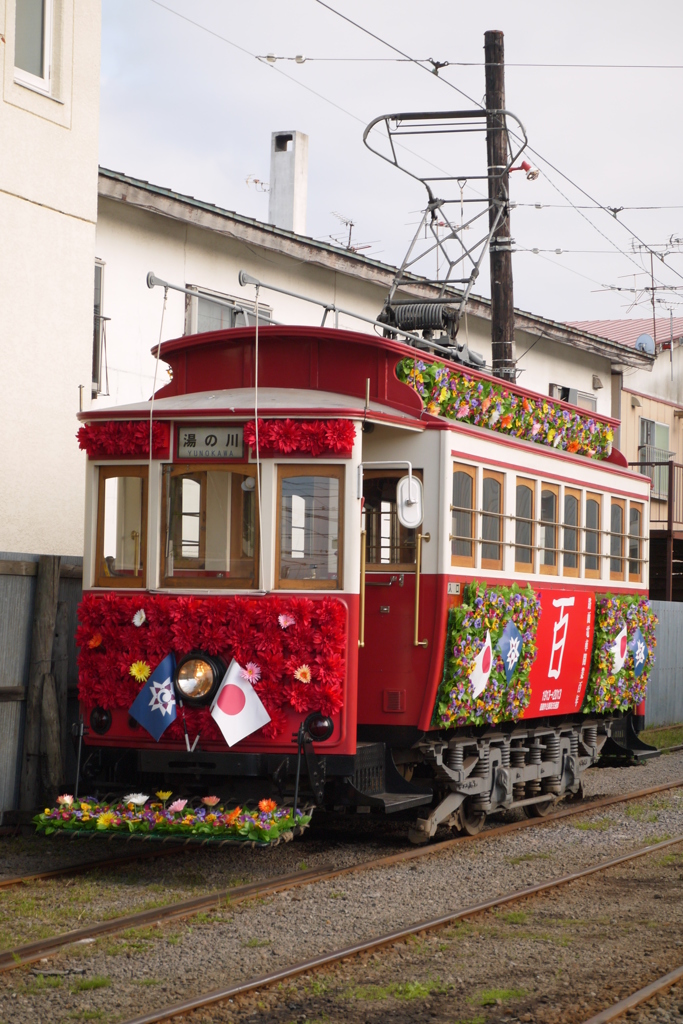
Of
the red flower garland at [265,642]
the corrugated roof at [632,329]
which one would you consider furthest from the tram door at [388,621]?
the corrugated roof at [632,329]

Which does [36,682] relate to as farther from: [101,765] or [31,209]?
[31,209]

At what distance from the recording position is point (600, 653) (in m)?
12.6

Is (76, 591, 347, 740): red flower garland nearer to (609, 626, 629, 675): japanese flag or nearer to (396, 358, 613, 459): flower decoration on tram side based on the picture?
(396, 358, 613, 459): flower decoration on tram side

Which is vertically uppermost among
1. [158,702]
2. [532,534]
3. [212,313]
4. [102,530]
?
[212,313]

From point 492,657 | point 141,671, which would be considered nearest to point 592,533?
point 492,657

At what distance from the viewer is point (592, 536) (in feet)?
40.4

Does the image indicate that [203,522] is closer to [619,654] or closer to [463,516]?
[463,516]

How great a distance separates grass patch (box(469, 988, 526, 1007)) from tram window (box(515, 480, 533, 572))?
16.1ft

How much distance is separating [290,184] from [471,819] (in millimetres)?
12036

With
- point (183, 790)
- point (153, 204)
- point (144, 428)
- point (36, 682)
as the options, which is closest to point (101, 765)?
point (183, 790)

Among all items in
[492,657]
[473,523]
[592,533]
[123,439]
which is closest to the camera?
[123,439]

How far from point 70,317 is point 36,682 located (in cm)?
490

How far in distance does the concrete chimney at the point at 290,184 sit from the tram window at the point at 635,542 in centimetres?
868

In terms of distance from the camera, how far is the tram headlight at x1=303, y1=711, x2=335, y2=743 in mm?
8562
